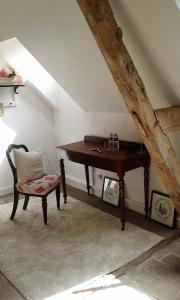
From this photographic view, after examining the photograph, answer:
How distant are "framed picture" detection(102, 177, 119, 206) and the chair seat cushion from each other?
69 centimetres

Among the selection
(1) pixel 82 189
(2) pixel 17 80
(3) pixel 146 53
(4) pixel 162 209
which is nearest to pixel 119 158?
(4) pixel 162 209

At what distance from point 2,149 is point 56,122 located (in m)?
0.89

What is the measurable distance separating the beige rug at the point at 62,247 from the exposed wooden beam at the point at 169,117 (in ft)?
3.52

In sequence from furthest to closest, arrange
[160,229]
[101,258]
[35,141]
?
[35,141], [160,229], [101,258]

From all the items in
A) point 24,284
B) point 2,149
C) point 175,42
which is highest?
point 175,42

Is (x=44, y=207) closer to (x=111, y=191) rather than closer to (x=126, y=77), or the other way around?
(x=111, y=191)

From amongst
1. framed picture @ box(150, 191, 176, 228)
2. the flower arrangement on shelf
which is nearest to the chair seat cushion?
framed picture @ box(150, 191, 176, 228)

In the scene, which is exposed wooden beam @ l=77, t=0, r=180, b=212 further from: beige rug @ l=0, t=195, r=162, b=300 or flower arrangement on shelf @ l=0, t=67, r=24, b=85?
flower arrangement on shelf @ l=0, t=67, r=24, b=85

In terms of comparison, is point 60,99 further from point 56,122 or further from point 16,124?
point 16,124

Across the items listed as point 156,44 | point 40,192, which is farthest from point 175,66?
point 40,192

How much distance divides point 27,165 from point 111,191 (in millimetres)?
1066

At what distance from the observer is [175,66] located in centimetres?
232

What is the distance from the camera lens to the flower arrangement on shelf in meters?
3.87

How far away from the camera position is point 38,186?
3273mm
